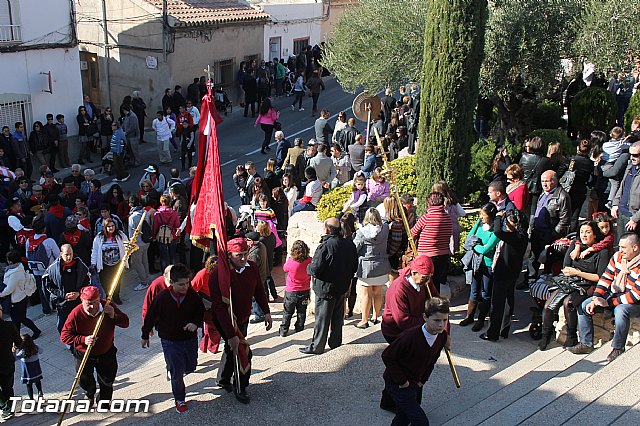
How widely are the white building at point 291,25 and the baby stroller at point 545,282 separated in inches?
831

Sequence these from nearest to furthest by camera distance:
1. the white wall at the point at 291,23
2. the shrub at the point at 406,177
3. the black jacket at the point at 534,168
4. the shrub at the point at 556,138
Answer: the black jacket at the point at 534,168 < the shrub at the point at 406,177 < the shrub at the point at 556,138 < the white wall at the point at 291,23

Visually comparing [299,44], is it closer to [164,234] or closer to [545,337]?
[164,234]

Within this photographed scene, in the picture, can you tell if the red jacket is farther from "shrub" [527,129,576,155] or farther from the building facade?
the building facade

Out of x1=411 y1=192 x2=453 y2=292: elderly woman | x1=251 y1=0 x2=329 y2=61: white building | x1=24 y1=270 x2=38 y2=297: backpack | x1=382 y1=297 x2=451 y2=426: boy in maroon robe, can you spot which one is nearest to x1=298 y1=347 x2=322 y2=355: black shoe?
x1=411 y1=192 x2=453 y2=292: elderly woman

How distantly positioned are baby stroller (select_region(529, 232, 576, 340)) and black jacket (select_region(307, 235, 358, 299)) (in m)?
2.13

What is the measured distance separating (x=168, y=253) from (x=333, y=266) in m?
4.58

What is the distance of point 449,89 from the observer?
10789 mm

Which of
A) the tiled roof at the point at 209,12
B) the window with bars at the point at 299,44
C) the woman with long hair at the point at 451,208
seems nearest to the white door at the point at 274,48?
the tiled roof at the point at 209,12

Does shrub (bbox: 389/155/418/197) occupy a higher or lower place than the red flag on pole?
lower

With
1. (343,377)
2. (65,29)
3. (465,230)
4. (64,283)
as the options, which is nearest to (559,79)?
(465,230)

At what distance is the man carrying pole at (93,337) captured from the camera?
6.91 meters

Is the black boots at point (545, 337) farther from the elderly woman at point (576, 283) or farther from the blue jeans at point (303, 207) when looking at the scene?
the blue jeans at point (303, 207)

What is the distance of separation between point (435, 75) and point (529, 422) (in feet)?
20.0

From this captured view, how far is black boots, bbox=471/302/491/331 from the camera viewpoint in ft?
27.7
